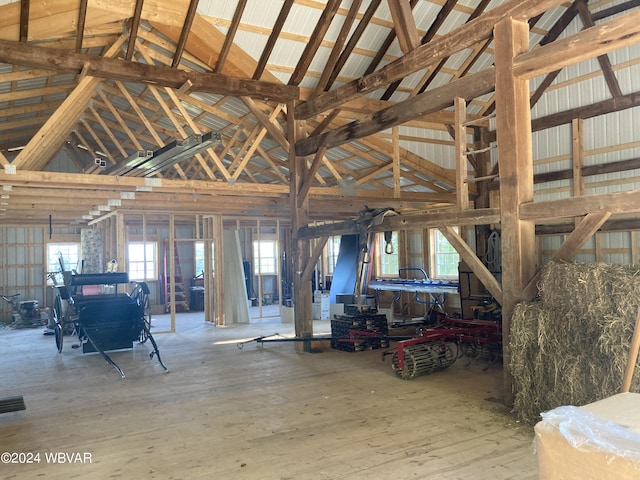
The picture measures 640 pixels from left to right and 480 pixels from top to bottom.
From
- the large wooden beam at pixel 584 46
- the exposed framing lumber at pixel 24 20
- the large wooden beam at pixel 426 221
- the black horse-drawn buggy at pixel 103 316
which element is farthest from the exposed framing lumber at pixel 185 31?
the large wooden beam at pixel 584 46

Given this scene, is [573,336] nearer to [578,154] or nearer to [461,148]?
[461,148]

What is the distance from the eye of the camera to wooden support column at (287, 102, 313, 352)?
912cm

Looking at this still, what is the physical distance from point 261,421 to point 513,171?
143 inches

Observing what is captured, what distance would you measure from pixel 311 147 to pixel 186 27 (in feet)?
8.91

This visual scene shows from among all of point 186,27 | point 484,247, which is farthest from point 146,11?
point 484,247

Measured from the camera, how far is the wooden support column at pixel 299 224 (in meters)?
9.12

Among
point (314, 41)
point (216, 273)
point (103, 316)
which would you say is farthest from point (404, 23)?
point (216, 273)

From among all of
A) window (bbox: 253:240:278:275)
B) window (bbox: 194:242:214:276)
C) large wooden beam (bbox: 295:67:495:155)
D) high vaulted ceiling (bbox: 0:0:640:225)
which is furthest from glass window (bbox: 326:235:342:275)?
large wooden beam (bbox: 295:67:495:155)

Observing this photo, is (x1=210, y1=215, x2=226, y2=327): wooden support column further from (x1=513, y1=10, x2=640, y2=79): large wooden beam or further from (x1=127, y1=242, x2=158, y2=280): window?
(x1=513, y1=10, x2=640, y2=79): large wooden beam

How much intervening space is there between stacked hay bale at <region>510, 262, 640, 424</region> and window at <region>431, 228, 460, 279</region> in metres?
8.53

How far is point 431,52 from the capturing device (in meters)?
6.55

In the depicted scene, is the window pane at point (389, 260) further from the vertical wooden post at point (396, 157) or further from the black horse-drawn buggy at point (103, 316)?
the black horse-drawn buggy at point (103, 316)

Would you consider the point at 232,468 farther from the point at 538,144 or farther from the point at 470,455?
the point at 538,144

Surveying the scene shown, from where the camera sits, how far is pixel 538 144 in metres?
10.9
